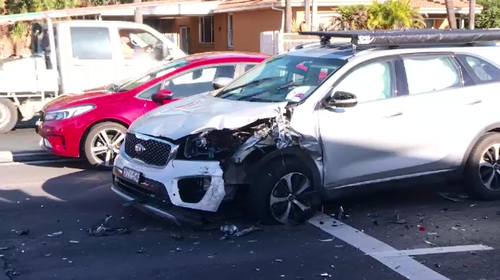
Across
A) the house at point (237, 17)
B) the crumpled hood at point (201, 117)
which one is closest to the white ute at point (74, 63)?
the crumpled hood at point (201, 117)

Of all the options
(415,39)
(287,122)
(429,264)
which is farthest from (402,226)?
(415,39)

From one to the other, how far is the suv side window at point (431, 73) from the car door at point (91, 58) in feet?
23.5

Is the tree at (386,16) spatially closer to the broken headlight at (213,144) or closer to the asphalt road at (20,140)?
the asphalt road at (20,140)

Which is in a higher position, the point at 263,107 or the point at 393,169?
the point at 263,107

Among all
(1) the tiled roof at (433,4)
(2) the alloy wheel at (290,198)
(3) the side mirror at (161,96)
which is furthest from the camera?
(1) the tiled roof at (433,4)

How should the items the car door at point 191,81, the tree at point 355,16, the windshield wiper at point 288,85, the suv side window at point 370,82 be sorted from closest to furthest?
the suv side window at point 370,82 < the windshield wiper at point 288,85 < the car door at point 191,81 < the tree at point 355,16

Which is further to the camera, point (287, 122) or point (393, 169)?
point (393, 169)

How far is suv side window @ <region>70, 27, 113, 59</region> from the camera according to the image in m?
13.2

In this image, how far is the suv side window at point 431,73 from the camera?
7.62 m

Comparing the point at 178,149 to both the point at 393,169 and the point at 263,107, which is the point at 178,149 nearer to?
the point at 263,107

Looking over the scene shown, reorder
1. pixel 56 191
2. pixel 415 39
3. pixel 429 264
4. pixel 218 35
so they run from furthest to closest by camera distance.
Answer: pixel 218 35, pixel 56 191, pixel 415 39, pixel 429 264

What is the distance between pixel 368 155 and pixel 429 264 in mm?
1641

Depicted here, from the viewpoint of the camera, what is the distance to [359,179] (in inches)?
287

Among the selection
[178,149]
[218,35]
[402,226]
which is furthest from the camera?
[218,35]
